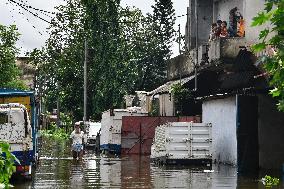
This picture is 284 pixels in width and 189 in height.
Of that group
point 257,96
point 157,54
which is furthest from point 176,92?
point 157,54

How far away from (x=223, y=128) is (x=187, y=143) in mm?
2455

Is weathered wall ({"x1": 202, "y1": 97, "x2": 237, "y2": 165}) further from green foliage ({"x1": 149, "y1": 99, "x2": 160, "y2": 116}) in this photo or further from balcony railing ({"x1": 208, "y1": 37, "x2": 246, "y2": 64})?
green foliage ({"x1": 149, "y1": 99, "x2": 160, "y2": 116})

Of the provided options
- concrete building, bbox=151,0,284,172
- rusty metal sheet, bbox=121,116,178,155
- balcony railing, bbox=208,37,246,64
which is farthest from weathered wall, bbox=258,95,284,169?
rusty metal sheet, bbox=121,116,178,155

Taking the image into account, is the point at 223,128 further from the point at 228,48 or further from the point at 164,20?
the point at 164,20

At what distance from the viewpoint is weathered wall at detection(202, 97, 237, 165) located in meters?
24.9

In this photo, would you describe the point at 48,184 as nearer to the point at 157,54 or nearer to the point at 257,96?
the point at 257,96

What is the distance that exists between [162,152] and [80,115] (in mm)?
37659

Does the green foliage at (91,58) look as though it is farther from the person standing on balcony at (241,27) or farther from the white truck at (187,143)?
the white truck at (187,143)

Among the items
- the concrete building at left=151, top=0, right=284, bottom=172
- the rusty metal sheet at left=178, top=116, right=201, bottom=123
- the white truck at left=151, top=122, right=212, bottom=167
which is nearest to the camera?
the concrete building at left=151, top=0, right=284, bottom=172

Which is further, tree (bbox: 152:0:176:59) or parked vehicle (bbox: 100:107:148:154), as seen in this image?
tree (bbox: 152:0:176:59)

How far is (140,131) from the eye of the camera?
3559 cm

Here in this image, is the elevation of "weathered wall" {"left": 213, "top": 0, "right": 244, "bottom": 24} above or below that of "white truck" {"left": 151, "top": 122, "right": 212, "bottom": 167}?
above

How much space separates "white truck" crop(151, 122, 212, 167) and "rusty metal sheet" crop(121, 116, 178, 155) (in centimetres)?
1021

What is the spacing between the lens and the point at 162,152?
991 inches
